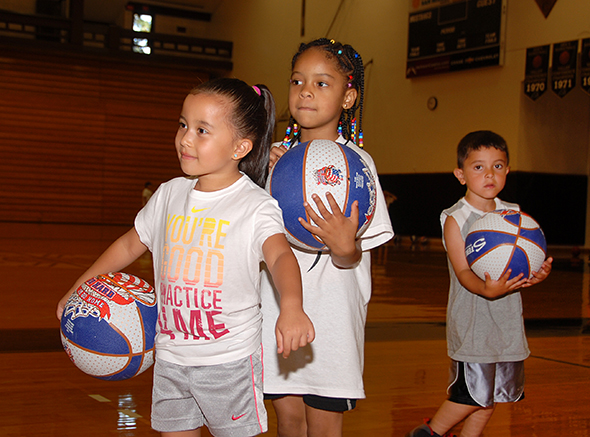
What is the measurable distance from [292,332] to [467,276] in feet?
4.00

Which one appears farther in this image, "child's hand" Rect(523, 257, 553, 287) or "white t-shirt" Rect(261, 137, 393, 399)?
"child's hand" Rect(523, 257, 553, 287)

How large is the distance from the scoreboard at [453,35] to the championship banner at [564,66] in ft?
3.79

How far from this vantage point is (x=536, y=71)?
1160cm

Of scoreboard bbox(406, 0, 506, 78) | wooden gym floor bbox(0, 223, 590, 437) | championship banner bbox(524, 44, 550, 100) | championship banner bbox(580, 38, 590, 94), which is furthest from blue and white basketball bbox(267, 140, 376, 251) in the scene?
scoreboard bbox(406, 0, 506, 78)

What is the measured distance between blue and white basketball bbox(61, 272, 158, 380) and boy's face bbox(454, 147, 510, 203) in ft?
4.34

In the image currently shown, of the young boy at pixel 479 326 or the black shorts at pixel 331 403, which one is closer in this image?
the black shorts at pixel 331 403

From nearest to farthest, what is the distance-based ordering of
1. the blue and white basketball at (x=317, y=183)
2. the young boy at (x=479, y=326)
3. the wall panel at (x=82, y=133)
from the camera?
the blue and white basketball at (x=317, y=183) < the young boy at (x=479, y=326) < the wall panel at (x=82, y=133)

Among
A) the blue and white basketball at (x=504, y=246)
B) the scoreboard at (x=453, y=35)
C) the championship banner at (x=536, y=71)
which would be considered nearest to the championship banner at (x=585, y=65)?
the championship banner at (x=536, y=71)

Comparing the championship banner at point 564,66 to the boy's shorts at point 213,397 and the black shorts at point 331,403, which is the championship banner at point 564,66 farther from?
the boy's shorts at point 213,397

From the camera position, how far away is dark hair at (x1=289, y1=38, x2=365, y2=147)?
1921 mm

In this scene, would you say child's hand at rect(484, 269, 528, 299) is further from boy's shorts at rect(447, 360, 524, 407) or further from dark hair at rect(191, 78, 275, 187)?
dark hair at rect(191, 78, 275, 187)

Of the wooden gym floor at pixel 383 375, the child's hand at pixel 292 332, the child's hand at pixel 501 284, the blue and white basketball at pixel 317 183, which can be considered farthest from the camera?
the wooden gym floor at pixel 383 375

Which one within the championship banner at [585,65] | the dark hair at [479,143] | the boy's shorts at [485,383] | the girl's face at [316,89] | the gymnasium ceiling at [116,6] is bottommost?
the boy's shorts at [485,383]

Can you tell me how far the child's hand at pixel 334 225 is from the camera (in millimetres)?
1667
